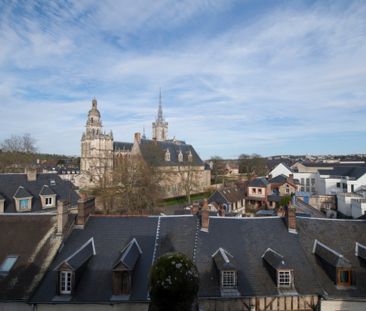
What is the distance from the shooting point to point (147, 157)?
58625mm

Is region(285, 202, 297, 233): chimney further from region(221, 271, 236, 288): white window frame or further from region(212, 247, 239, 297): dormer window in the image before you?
region(221, 271, 236, 288): white window frame

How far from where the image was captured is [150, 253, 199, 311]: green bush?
5.46 m

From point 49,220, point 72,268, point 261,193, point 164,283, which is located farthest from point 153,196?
point 164,283

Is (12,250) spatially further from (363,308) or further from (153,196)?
(153,196)

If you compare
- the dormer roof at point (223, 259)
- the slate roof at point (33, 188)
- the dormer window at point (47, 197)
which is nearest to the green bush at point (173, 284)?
the dormer roof at point (223, 259)

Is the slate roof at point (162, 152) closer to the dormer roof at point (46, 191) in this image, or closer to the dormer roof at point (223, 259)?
the dormer roof at point (46, 191)

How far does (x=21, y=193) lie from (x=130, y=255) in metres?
19.2

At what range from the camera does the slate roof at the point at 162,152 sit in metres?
59.5

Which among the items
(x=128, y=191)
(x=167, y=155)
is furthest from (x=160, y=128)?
(x=128, y=191)

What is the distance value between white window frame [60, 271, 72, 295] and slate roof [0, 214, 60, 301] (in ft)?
4.06

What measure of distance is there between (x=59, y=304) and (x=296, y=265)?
10.0 metres

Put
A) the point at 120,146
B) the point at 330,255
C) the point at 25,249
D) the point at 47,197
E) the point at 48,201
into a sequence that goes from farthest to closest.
A: 1. the point at 120,146
2. the point at 48,201
3. the point at 47,197
4. the point at 25,249
5. the point at 330,255

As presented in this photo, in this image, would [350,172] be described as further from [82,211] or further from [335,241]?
[82,211]

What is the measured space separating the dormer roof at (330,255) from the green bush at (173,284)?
369 inches
